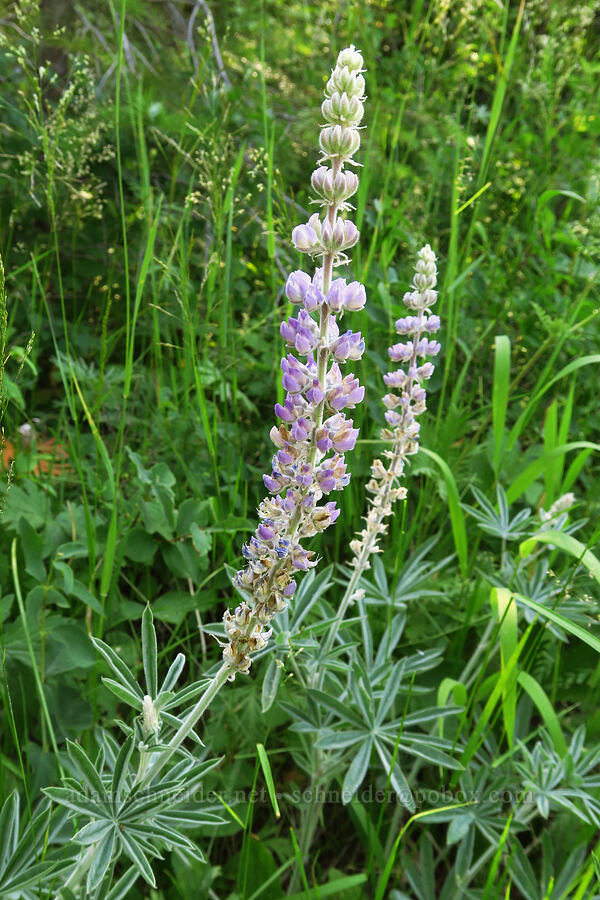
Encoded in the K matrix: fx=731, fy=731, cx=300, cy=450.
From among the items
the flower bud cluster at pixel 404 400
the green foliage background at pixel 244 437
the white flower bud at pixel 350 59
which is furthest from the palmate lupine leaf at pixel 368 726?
the white flower bud at pixel 350 59

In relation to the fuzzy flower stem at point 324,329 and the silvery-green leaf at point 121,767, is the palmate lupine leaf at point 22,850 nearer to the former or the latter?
the silvery-green leaf at point 121,767

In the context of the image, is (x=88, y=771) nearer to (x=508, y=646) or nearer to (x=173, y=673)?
(x=173, y=673)

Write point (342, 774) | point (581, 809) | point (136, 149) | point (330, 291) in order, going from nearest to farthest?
point (330, 291)
point (581, 809)
point (342, 774)
point (136, 149)

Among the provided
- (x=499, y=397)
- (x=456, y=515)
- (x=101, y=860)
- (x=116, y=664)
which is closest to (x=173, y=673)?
(x=116, y=664)

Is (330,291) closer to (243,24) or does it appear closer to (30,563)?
(30,563)

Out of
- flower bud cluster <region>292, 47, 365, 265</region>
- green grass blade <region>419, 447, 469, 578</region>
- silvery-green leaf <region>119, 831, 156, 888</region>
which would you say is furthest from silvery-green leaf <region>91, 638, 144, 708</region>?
green grass blade <region>419, 447, 469, 578</region>

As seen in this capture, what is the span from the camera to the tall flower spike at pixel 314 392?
1031mm

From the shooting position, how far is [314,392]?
1060 mm

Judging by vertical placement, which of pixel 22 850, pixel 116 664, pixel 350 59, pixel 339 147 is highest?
pixel 350 59

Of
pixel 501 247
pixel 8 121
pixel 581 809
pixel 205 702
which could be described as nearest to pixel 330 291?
pixel 205 702

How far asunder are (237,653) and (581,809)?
1258 millimetres

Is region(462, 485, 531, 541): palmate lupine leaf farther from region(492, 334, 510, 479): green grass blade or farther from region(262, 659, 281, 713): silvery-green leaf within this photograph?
region(262, 659, 281, 713): silvery-green leaf

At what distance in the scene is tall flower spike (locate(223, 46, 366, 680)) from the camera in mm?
1031

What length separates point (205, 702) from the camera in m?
1.22
